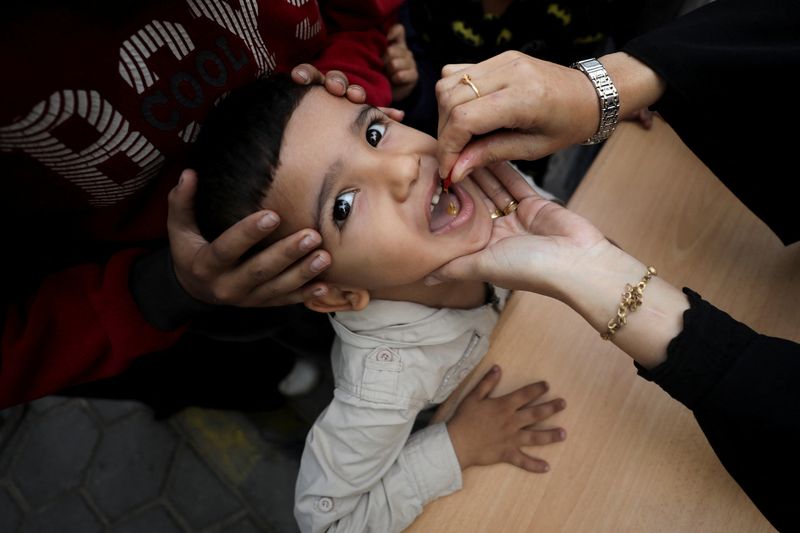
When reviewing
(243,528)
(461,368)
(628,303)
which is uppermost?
(628,303)

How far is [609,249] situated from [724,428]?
1.12 feet

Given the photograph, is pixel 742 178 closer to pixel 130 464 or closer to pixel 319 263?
pixel 319 263

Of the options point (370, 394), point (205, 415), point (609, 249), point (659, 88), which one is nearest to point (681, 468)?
point (609, 249)

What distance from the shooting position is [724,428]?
0.79 metres

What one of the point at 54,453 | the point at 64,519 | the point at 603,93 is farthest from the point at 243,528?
the point at 603,93

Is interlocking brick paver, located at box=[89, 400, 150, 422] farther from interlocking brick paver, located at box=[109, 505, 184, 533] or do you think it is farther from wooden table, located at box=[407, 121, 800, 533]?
wooden table, located at box=[407, 121, 800, 533]

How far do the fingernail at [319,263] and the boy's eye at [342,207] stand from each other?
9 centimetres

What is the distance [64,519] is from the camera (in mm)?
2049

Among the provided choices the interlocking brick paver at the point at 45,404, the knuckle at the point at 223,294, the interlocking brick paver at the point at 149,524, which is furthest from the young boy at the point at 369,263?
the interlocking brick paver at the point at 45,404

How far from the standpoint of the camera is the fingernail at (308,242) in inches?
34.6

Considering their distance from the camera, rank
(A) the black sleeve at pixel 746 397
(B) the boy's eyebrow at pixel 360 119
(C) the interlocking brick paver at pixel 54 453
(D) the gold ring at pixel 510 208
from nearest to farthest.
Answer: (A) the black sleeve at pixel 746 397 → (B) the boy's eyebrow at pixel 360 119 → (D) the gold ring at pixel 510 208 → (C) the interlocking brick paver at pixel 54 453

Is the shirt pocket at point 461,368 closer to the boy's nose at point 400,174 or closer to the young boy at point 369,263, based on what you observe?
the young boy at point 369,263

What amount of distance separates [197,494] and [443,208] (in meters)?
1.68

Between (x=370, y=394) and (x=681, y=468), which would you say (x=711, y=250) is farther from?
(x=370, y=394)
